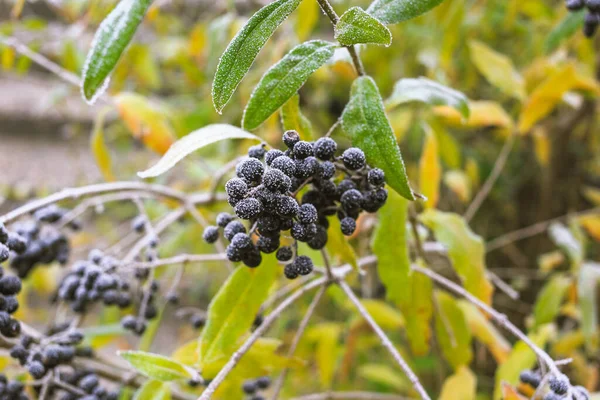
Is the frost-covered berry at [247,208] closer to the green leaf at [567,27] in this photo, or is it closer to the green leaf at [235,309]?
the green leaf at [235,309]

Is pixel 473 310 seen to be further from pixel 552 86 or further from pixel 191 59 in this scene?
pixel 191 59

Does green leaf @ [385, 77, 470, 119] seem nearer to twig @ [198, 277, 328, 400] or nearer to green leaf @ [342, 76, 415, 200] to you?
green leaf @ [342, 76, 415, 200]

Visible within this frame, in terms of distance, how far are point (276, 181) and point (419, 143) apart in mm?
1296

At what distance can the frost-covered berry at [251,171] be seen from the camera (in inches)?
18.5

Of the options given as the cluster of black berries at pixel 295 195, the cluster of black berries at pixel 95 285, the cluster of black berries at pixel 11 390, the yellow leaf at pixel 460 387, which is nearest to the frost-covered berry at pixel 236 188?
the cluster of black berries at pixel 295 195

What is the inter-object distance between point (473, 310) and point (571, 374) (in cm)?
68

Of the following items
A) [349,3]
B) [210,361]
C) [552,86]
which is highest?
[349,3]

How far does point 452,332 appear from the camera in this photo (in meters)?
0.89

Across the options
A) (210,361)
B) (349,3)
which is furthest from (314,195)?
(349,3)

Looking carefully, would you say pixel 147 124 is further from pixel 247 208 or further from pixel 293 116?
pixel 247 208

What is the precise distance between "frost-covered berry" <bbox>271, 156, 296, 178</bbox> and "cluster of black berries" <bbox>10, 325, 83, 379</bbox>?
1.42ft

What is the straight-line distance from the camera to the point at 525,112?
1.03 meters

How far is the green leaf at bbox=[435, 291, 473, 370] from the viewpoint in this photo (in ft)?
2.89

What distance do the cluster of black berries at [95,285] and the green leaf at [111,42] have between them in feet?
1.04
